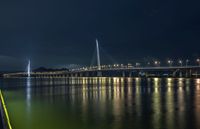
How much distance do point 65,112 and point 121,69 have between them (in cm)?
8946

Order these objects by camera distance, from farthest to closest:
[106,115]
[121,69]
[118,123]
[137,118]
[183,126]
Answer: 1. [121,69]
2. [106,115]
3. [137,118]
4. [118,123]
5. [183,126]

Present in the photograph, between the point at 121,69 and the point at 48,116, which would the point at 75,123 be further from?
the point at 121,69

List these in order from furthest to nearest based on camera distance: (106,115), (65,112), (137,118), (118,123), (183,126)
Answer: (65,112), (106,115), (137,118), (118,123), (183,126)

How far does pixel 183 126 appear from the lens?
15711mm

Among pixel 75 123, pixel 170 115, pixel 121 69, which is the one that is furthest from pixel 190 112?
pixel 121 69

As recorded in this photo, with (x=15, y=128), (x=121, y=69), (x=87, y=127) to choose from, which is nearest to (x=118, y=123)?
(x=87, y=127)

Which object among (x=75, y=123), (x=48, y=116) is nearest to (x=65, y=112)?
(x=48, y=116)

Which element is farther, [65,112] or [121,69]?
[121,69]

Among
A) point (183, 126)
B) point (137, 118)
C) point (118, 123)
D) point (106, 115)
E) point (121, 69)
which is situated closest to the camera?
point (183, 126)

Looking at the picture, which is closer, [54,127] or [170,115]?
[54,127]

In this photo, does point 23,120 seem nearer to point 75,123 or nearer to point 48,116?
point 48,116

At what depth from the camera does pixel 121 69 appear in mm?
110625

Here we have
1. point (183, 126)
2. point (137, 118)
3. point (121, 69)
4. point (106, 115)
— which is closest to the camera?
point (183, 126)

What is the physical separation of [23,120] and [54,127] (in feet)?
11.5
